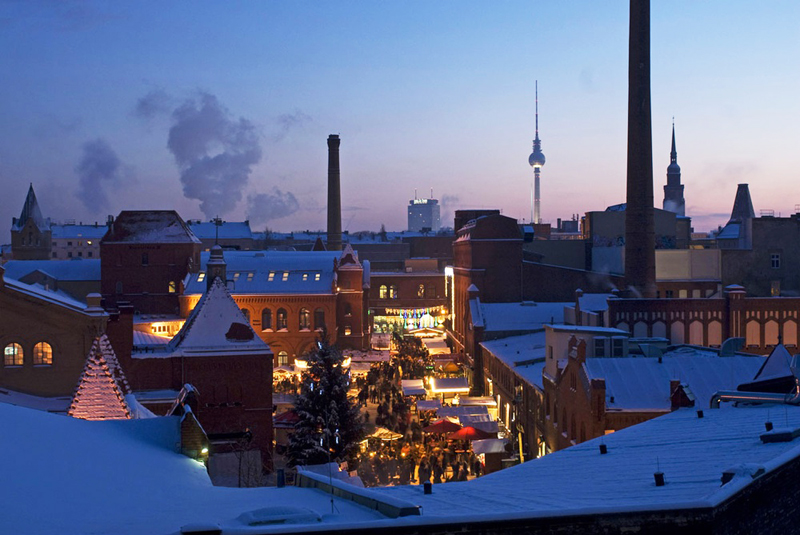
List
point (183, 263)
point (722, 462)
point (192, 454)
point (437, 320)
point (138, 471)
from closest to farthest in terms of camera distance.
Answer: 1. point (722, 462)
2. point (138, 471)
3. point (192, 454)
4. point (183, 263)
5. point (437, 320)

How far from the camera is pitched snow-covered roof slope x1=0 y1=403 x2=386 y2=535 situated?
30.1ft

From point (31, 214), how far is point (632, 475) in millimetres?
110019

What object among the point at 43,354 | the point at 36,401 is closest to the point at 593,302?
the point at 43,354

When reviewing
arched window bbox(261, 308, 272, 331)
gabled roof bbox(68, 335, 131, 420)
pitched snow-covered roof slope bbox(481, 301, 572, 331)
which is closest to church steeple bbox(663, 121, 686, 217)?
pitched snow-covered roof slope bbox(481, 301, 572, 331)

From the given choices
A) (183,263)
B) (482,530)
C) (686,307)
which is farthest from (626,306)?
(183,263)

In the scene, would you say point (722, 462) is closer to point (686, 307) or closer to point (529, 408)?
point (529, 408)

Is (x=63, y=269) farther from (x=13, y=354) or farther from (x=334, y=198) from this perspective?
(x=13, y=354)

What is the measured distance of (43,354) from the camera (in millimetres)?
32812

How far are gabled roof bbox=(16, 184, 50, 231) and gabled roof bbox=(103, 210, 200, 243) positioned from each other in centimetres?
4669

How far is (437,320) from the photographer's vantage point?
274ft

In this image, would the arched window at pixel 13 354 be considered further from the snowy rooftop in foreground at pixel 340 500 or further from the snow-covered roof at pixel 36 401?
the snowy rooftop in foreground at pixel 340 500

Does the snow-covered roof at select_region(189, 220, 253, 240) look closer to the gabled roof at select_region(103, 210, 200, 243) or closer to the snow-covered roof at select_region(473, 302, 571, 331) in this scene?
the gabled roof at select_region(103, 210, 200, 243)

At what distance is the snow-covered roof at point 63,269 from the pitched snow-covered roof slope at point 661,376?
210 feet

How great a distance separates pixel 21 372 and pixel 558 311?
32.6 meters
